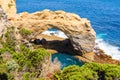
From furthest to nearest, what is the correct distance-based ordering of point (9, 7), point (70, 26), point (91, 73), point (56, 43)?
point (56, 43) < point (9, 7) < point (70, 26) < point (91, 73)

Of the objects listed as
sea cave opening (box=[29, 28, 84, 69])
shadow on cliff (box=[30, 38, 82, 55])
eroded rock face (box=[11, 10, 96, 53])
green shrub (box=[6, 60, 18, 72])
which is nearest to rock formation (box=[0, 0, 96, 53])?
eroded rock face (box=[11, 10, 96, 53])

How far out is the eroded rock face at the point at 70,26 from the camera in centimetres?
6191

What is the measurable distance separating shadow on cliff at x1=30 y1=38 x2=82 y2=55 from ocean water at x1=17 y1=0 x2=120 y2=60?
625 cm

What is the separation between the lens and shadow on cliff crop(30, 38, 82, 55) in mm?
63938

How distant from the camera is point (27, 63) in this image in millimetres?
40812

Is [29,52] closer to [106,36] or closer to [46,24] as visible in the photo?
[46,24]

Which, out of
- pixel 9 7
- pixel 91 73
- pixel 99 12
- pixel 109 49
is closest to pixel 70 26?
pixel 109 49

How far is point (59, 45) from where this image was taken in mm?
65688

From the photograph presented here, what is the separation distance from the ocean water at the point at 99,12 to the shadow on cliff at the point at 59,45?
20.5 ft

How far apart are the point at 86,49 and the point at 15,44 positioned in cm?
1882

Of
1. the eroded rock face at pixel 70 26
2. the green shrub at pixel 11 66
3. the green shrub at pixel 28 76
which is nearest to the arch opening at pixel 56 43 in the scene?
the eroded rock face at pixel 70 26

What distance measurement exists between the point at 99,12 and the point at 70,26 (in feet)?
125

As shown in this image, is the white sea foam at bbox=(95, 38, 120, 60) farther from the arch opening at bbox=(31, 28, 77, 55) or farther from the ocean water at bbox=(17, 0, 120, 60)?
the arch opening at bbox=(31, 28, 77, 55)

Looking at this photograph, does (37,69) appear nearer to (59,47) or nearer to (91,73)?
(91,73)
